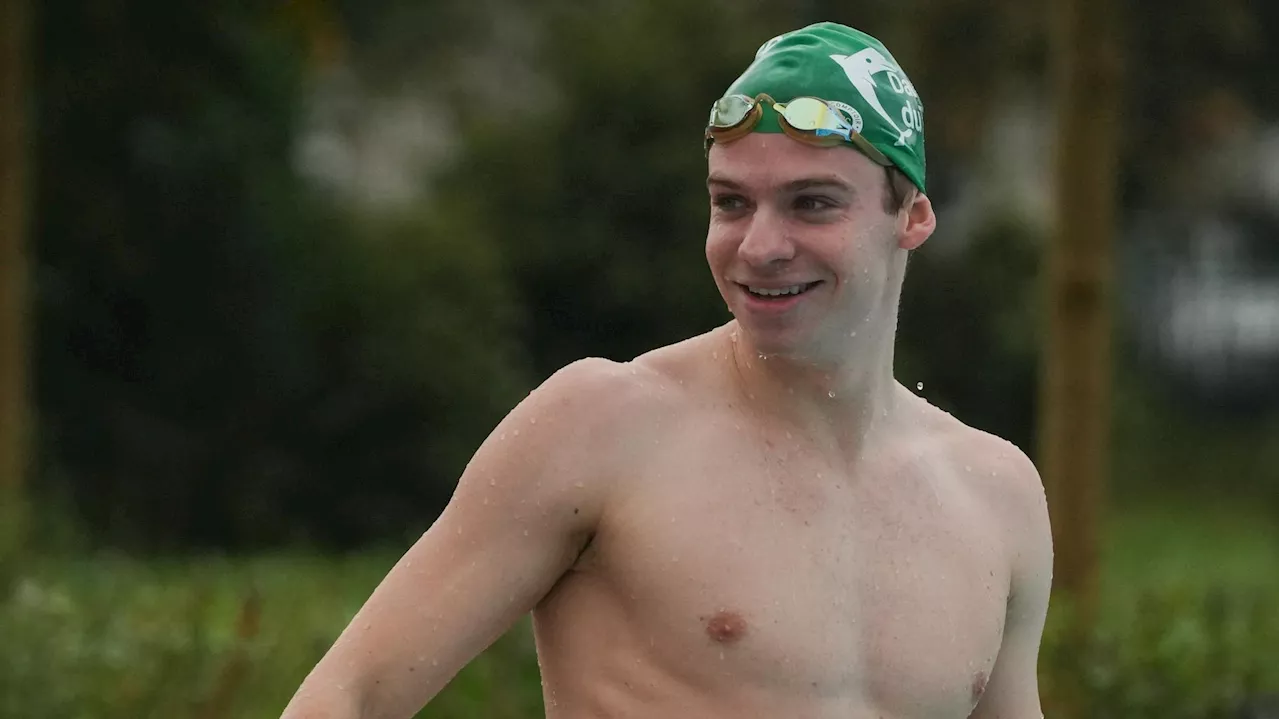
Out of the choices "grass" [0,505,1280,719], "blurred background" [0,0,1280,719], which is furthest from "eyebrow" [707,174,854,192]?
"blurred background" [0,0,1280,719]

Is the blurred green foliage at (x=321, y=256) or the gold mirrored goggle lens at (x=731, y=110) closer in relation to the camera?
the gold mirrored goggle lens at (x=731, y=110)

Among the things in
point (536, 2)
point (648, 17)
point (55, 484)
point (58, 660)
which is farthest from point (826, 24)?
point (536, 2)

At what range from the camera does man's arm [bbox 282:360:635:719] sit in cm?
226

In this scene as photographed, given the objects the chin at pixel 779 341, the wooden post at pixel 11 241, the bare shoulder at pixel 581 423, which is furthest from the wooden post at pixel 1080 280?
the bare shoulder at pixel 581 423

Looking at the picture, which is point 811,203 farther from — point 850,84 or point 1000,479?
point 1000,479

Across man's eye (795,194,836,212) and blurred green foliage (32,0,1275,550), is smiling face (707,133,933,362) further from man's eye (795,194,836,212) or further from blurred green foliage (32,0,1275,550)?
blurred green foliage (32,0,1275,550)

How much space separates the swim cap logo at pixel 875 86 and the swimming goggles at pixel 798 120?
0.06m

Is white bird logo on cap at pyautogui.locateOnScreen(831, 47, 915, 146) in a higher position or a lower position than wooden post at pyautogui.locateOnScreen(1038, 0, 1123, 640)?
lower

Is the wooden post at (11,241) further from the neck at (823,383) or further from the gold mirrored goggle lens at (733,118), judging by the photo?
the gold mirrored goggle lens at (733,118)

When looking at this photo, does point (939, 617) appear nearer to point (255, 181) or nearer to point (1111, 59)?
point (1111, 59)

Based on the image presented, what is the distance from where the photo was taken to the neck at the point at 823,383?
2.50 metres

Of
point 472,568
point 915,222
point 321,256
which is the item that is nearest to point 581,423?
point 472,568

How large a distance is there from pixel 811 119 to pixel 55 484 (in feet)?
39.2

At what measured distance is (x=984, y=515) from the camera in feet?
8.55
